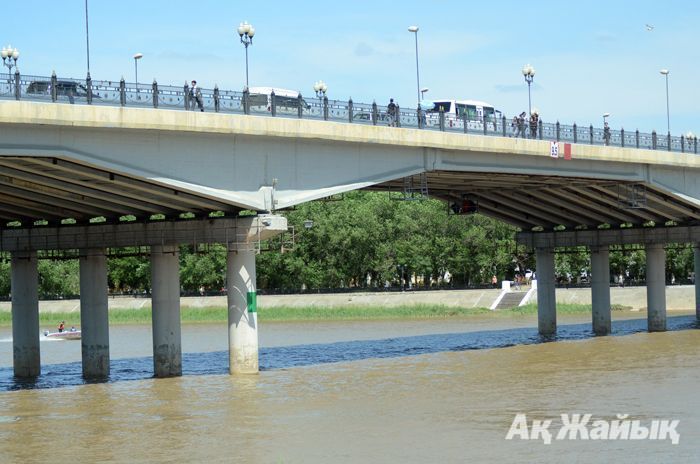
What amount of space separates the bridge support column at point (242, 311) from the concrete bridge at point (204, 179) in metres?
0.04

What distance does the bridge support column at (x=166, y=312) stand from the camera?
1679 inches

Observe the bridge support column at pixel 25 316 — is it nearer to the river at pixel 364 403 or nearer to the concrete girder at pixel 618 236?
the river at pixel 364 403

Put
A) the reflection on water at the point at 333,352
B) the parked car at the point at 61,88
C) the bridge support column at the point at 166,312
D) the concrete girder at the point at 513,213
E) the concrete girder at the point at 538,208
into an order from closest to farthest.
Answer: the parked car at the point at 61,88 → the bridge support column at the point at 166,312 → the reflection on water at the point at 333,352 → the concrete girder at the point at 538,208 → the concrete girder at the point at 513,213

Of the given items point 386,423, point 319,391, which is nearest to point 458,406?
point 386,423

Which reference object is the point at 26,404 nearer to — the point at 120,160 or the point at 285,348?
the point at 120,160

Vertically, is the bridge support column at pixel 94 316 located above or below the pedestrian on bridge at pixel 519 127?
below

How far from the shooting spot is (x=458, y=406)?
32750 mm

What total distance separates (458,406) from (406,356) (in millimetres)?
17452

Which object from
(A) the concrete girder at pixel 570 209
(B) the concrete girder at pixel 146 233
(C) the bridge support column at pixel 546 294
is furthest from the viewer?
(C) the bridge support column at pixel 546 294

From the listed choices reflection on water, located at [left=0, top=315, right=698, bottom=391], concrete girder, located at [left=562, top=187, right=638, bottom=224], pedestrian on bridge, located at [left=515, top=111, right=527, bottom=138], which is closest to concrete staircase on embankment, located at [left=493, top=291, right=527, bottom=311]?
reflection on water, located at [left=0, top=315, right=698, bottom=391]

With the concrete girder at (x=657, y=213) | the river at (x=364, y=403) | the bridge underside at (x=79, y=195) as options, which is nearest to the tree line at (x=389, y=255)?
the concrete girder at (x=657, y=213)

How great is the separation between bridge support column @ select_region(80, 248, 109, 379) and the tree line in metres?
59.3

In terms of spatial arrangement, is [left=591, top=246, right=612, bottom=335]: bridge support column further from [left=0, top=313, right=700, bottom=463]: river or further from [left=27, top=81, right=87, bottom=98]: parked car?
[left=27, top=81, right=87, bottom=98]: parked car

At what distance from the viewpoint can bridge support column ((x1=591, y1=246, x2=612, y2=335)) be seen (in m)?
62.6
